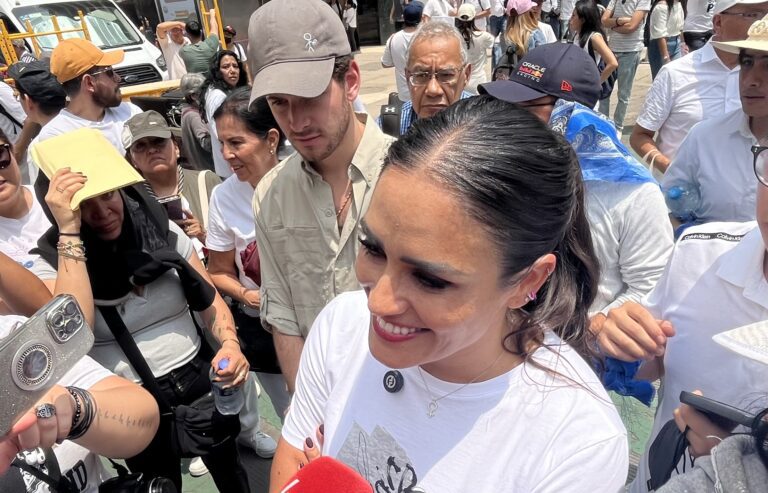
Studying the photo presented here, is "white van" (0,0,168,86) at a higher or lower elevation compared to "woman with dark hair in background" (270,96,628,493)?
lower

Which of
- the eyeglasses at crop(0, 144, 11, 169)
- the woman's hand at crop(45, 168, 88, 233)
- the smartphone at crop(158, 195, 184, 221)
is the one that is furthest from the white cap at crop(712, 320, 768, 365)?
the smartphone at crop(158, 195, 184, 221)

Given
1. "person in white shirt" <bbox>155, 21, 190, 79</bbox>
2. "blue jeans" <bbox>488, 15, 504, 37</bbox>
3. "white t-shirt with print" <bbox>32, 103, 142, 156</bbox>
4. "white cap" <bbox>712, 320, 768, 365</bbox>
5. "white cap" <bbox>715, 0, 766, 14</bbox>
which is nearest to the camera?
"white cap" <bbox>712, 320, 768, 365</bbox>

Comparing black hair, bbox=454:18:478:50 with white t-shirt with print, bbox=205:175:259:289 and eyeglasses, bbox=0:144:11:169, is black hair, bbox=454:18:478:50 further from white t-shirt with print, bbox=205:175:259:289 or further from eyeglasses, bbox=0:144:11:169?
eyeglasses, bbox=0:144:11:169

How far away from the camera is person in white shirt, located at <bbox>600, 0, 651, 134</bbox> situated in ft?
22.3

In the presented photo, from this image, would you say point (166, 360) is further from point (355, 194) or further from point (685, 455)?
point (685, 455)

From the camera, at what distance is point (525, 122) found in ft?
3.76

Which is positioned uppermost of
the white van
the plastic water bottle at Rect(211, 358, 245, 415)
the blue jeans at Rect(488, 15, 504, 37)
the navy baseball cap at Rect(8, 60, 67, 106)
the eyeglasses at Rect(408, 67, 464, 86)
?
the eyeglasses at Rect(408, 67, 464, 86)

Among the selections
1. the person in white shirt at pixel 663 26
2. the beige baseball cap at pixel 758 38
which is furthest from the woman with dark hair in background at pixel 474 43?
the beige baseball cap at pixel 758 38

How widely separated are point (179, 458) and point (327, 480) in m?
1.73

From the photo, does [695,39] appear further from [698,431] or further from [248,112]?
[698,431]

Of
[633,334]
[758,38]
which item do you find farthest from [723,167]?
[633,334]

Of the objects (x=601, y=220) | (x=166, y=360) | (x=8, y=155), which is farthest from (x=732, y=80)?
(x=8, y=155)

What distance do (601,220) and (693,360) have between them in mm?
698

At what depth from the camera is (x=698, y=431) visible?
1043 mm
